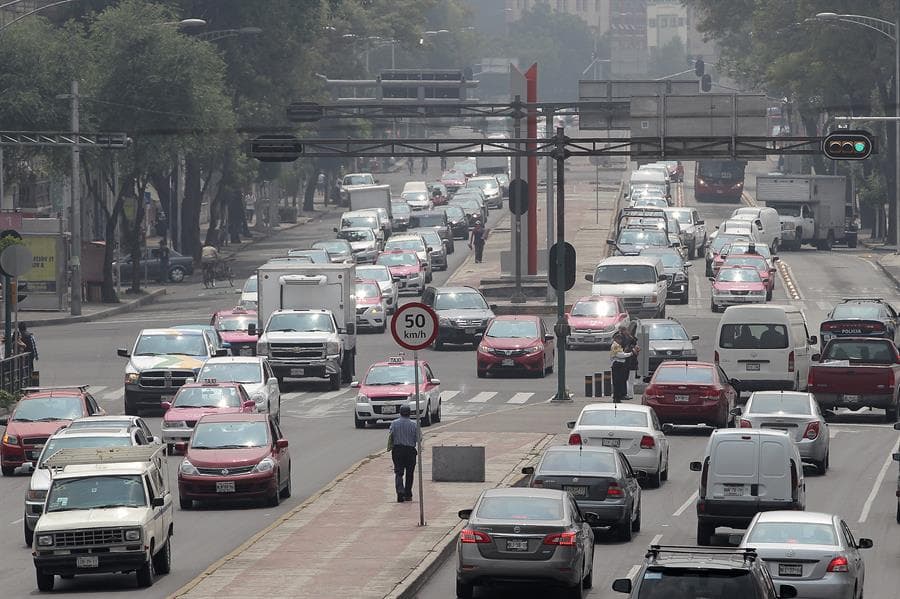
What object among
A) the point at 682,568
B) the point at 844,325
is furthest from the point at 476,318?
the point at 682,568

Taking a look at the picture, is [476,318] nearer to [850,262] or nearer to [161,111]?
[161,111]

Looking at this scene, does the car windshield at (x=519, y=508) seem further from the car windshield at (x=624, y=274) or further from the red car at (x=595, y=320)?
the car windshield at (x=624, y=274)

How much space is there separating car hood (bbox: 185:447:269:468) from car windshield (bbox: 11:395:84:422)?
5039 mm

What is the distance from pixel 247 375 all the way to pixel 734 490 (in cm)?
1534

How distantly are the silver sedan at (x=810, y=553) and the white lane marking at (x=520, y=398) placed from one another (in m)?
23.9

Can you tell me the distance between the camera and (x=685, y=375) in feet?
119

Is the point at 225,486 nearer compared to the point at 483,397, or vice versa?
the point at 225,486

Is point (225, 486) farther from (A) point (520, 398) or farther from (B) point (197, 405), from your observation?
(A) point (520, 398)

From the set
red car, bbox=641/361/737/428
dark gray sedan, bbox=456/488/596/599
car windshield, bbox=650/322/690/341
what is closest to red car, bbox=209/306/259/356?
car windshield, bbox=650/322/690/341

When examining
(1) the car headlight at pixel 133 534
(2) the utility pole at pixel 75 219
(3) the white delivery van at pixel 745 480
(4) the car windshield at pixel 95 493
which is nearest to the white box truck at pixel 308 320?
(2) the utility pole at pixel 75 219

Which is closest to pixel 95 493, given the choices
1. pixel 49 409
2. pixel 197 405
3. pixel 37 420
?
pixel 37 420

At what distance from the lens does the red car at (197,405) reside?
33906mm

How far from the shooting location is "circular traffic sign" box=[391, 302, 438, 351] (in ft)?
81.1

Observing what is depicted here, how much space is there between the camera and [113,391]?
4591 cm
